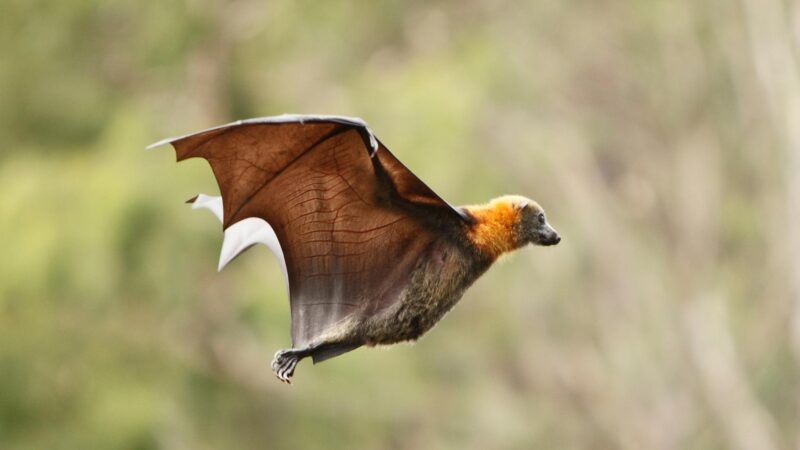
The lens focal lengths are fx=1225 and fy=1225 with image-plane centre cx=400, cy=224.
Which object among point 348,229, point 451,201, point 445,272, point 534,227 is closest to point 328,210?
point 348,229

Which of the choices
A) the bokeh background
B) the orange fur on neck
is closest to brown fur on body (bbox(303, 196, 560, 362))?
the orange fur on neck

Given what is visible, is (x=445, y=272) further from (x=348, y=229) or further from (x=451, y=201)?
(x=451, y=201)

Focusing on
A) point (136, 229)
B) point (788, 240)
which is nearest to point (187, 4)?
point (136, 229)

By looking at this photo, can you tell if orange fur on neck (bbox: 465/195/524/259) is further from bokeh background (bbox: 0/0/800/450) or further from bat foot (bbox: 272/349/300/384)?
bokeh background (bbox: 0/0/800/450)

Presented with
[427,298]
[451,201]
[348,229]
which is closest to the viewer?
[427,298]

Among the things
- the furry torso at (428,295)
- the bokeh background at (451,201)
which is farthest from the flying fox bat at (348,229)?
the bokeh background at (451,201)

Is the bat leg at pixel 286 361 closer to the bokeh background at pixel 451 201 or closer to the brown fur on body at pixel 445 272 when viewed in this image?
the brown fur on body at pixel 445 272

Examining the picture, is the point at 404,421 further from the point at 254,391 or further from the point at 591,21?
the point at 591,21
